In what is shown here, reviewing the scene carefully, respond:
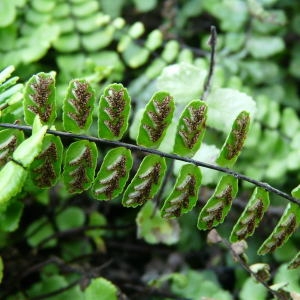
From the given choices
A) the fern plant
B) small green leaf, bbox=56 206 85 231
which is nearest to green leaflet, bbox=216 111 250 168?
the fern plant

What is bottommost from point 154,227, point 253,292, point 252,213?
point 253,292

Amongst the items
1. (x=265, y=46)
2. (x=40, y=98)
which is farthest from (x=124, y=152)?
(x=265, y=46)

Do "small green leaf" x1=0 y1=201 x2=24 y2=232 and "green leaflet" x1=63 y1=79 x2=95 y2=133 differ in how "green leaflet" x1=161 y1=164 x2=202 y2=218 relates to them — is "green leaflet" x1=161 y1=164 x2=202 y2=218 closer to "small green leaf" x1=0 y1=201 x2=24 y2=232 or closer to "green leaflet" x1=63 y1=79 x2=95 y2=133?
"green leaflet" x1=63 y1=79 x2=95 y2=133

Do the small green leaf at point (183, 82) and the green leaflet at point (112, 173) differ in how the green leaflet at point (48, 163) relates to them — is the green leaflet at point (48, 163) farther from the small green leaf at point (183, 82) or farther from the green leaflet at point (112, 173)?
the small green leaf at point (183, 82)

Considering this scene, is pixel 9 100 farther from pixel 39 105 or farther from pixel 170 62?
pixel 170 62

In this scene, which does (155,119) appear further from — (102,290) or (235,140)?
(102,290)

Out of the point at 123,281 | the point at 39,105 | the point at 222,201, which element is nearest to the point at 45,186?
the point at 39,105
